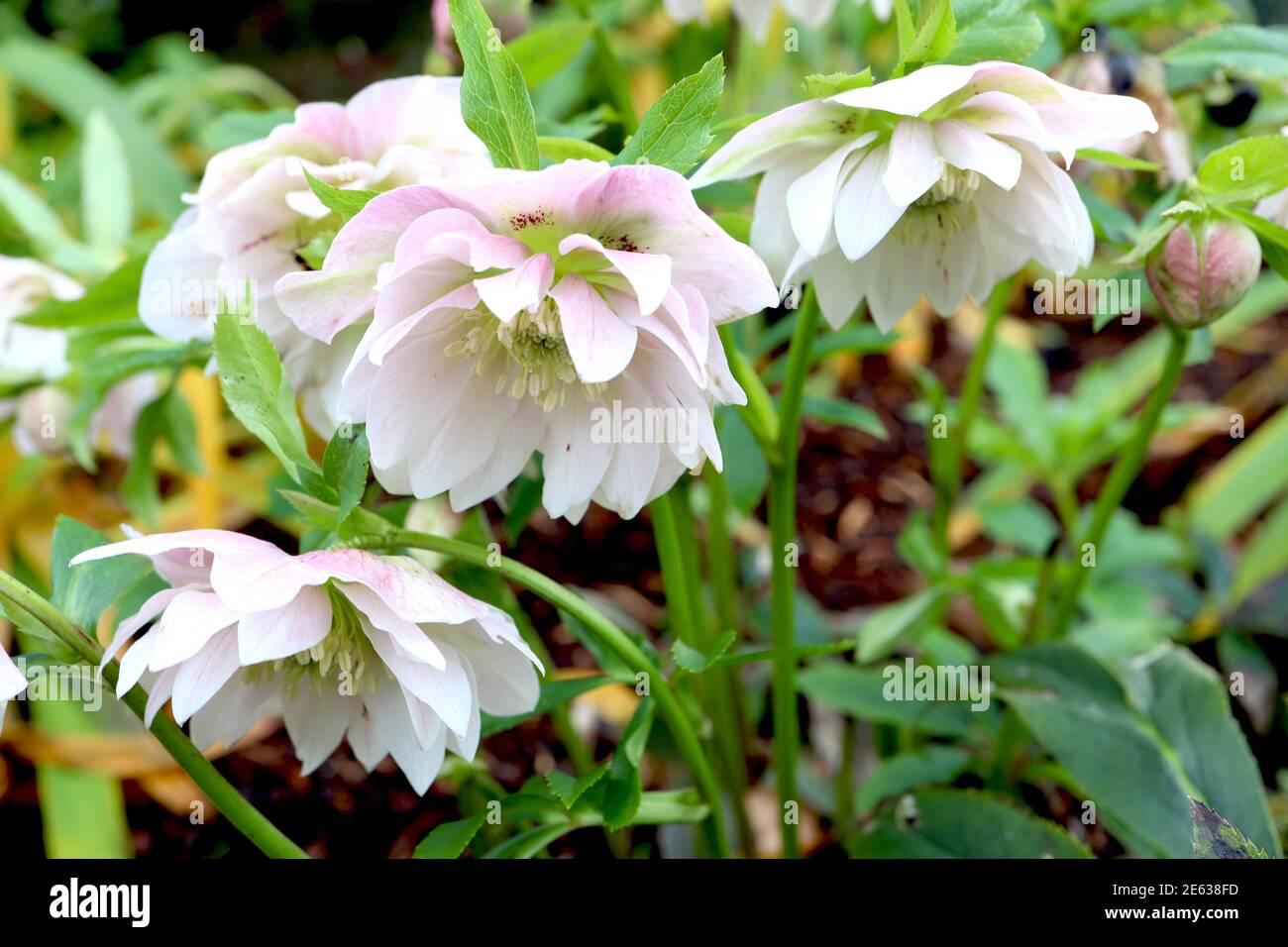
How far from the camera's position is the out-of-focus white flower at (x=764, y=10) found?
32.3 inches

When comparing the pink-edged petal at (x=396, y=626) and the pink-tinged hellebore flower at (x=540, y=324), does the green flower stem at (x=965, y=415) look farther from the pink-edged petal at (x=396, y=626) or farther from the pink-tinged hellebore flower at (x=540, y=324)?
the pink-edged petal at (x=396, y=626)

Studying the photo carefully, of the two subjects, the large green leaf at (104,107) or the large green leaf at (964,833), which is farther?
the large green leaf at (104,107)

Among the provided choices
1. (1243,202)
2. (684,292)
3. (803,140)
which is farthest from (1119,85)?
Result: (684,292)

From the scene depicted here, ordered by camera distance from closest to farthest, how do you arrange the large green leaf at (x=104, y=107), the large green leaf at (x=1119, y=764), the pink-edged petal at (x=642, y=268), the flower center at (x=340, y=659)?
the pink-edged petal at (x=642, y=268) → the flower center at (x=340, y=659) → the large green leaf at (x=1119, y=764) → the large green leaf at (x=104, y=107)

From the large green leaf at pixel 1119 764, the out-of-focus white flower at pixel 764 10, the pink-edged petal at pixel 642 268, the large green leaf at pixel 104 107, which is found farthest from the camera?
the large green leaf at pixel 104 107

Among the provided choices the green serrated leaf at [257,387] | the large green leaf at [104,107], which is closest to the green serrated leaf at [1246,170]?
the green serrated leaf at [257,387]

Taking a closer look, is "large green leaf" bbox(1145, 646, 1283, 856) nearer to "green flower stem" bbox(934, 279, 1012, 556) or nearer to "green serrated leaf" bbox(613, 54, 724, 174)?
"green flower stem" bbox(934, 279, 1012, 556)

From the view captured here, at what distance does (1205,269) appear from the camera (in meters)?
0.57

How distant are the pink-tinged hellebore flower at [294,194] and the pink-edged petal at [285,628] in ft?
0.45

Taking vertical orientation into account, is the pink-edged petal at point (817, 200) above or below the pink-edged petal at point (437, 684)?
above

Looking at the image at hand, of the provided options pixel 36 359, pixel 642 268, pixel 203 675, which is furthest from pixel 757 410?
pixel 36 359
